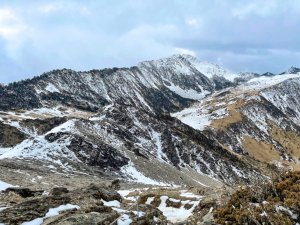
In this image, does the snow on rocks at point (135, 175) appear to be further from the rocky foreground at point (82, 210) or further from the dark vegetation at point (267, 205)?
the dark vegetation at point (267, 205)

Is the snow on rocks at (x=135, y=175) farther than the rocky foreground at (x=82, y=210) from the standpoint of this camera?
Yes

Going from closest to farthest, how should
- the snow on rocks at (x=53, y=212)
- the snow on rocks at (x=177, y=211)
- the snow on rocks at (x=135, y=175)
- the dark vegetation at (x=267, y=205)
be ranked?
the snow on rocks at (x=53, y=212) < the dark vegetation at (x=267, y=205) < the snow on rocks at (x=177, y=211) < the snow on rocks at (x=135, y=175)

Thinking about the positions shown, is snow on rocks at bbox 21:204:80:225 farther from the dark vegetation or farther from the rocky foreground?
the dark vegetation

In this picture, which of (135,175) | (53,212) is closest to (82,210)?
(53,212)

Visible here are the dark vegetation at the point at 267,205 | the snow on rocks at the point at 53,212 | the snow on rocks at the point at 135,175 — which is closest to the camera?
the snow on rocks at the point at 53,212

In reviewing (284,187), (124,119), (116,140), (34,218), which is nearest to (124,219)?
(34,218)

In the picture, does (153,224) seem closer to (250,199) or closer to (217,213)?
(217,213)

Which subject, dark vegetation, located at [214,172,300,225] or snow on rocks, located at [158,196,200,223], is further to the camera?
snow on rocks, located at [158,196,200,223]

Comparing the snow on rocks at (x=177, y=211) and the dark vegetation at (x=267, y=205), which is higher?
the dark vegetation at (x=267, y=205)

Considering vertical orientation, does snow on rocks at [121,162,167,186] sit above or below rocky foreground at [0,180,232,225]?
below

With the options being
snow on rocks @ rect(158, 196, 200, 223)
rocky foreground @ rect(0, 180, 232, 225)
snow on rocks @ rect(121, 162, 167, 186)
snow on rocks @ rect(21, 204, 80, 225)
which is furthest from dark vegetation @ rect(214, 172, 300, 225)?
snow on rocks @ rect(121, 162, 167, 186)

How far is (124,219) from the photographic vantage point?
28.2m

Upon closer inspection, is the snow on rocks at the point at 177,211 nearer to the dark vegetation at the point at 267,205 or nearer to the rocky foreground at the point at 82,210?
the rocky foreground at the point at 82,210

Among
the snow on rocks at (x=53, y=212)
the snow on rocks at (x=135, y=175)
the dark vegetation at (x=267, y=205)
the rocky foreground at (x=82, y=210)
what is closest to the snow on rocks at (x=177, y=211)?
the rocky foreground at (x=82, y=210)
